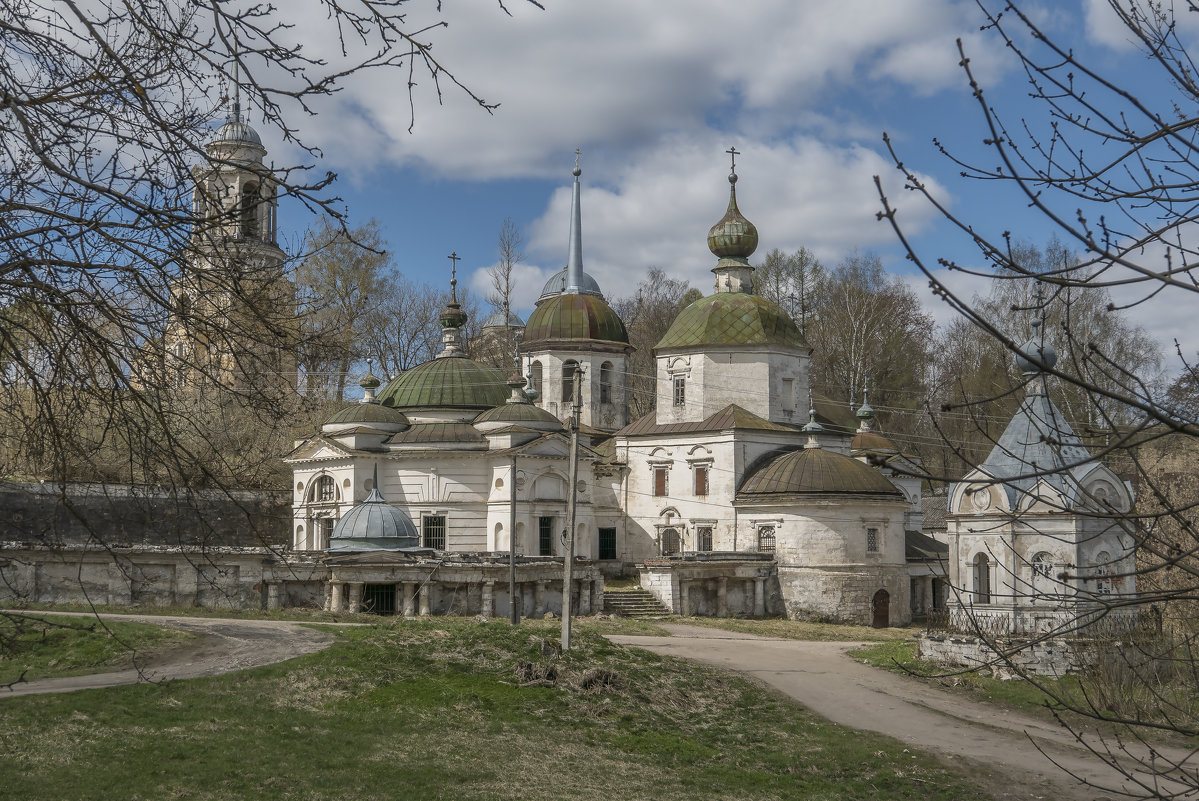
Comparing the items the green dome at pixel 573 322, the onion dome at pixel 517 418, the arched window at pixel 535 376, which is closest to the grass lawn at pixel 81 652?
the onion dome at pixel 517 418

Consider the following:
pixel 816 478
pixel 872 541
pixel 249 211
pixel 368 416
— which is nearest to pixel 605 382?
pixel 368 416

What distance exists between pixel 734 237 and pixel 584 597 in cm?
1608

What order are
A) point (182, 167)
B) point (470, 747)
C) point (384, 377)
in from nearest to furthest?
point (182, 167)
point (470, 747)
point (384, 377)

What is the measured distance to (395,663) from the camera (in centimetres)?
1855

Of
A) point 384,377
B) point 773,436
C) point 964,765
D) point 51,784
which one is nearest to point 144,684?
point 51,784

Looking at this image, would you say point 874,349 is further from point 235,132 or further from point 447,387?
point 235,132

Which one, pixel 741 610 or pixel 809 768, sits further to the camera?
pixel 741 610

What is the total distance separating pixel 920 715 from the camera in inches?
759

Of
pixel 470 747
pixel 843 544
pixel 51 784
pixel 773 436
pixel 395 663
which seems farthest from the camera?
pixel 773 436

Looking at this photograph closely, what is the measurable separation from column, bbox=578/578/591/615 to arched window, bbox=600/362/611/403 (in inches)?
565

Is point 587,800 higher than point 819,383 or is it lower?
lower

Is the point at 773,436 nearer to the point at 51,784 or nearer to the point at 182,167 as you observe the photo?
the point at 51,784

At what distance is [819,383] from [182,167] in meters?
49.5

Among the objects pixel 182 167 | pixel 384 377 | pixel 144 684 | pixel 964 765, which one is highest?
pixel 384 377
